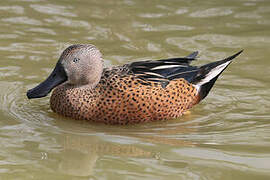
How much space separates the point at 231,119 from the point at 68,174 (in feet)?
7.36

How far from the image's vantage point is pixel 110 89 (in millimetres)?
6160

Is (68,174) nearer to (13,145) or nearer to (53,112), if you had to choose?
(13,145)

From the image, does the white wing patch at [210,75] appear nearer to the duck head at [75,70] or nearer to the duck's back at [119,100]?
the duck's back at [119,100]

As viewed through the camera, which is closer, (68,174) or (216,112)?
A: (68,174)

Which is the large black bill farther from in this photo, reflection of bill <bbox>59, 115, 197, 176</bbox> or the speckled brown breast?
reflection of bill <bbox>59, 115, 197, 176</bbox>

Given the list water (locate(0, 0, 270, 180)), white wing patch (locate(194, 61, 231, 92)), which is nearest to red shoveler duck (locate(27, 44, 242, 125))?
water (locate(0, 0, 270, 180))

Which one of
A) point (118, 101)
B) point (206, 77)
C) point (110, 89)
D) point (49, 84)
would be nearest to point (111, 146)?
point (118, 101)

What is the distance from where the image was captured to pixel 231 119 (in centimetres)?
639

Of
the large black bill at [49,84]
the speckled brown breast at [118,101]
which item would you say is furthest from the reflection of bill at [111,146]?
the large black bill at [49,84]

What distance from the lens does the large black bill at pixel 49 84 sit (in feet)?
19.8

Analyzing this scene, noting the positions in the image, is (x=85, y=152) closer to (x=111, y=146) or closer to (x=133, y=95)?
(x=111, y=146)

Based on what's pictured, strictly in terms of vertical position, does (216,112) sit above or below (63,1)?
below

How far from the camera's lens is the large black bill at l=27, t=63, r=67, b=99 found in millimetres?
6031

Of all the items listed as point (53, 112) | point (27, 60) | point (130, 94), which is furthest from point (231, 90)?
point (27, 60)
